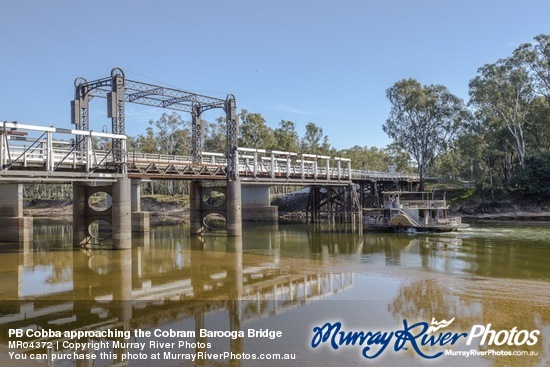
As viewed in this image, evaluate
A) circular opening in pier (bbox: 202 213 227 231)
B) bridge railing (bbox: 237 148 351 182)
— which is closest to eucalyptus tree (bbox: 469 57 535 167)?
bridge railing (bbox: 237 148 351 182)

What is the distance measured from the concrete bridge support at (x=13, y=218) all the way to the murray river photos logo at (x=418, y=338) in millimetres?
32390

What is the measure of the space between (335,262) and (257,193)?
1534 inches

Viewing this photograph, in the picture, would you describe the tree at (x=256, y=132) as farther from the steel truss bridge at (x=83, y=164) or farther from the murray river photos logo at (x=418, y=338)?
the murray river photos logo at (x=418, y=338)

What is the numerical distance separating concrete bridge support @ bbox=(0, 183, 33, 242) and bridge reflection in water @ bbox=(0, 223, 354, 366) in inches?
244

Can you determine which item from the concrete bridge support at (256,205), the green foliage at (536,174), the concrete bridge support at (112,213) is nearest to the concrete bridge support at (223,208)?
the concrete bridge support at (112,213)

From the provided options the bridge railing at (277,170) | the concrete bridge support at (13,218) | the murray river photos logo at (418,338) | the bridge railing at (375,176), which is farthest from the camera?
the bridge railing at (375,176)

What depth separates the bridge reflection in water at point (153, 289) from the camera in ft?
44.9

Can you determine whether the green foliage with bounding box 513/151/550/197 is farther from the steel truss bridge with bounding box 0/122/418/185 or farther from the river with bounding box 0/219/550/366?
the steel truss bridge with bounding box 0/122/418/185

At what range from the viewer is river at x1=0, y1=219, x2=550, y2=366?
1109 centimetres

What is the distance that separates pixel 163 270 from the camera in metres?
23.5

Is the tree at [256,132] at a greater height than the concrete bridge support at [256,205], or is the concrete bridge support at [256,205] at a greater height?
the tree at [256,132]

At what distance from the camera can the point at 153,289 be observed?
61.6ft

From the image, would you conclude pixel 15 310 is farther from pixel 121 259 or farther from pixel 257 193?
pixel 257 193

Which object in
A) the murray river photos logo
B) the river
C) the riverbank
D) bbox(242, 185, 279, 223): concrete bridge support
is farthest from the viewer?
bbox(242, 185, 279, 223): concrete bridge support
